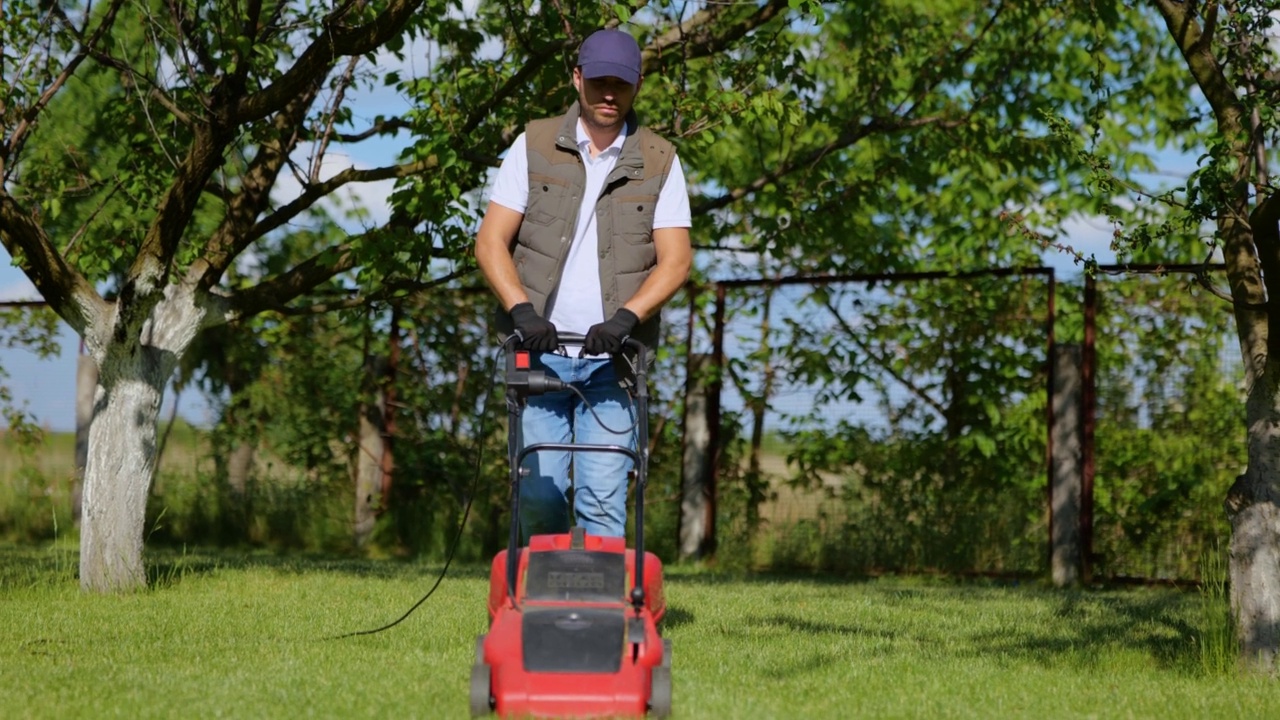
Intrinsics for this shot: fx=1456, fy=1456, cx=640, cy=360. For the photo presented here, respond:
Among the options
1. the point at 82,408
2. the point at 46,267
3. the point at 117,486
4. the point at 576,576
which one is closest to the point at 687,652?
the point at 576,576

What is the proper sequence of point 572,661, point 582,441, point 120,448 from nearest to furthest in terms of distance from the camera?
point 572,661
point 582,441
point 120,448

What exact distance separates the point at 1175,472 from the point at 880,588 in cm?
204

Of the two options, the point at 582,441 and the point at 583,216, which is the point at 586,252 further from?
the point at 582,441

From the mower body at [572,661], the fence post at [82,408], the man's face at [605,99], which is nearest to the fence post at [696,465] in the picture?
the fence post at [82,408]

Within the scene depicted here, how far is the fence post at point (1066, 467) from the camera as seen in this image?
8797 mm

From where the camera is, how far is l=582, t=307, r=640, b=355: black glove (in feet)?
13.7

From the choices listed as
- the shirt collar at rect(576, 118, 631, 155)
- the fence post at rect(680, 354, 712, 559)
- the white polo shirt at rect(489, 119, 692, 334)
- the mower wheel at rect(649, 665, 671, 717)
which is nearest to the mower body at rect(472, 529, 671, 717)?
the mower wheel at rect(649, 665, 671, 717)

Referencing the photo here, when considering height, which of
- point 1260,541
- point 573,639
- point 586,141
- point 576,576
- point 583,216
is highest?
point 586,141

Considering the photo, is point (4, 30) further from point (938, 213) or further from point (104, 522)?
point (938, 213)

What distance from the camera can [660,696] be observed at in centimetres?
363

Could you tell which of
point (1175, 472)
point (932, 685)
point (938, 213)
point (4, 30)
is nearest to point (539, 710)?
point (932, 685)

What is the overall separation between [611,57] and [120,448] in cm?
365

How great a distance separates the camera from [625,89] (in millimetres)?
4656

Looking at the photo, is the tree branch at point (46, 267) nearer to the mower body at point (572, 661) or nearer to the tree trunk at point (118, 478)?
the tree trunk at point (118, 478)
